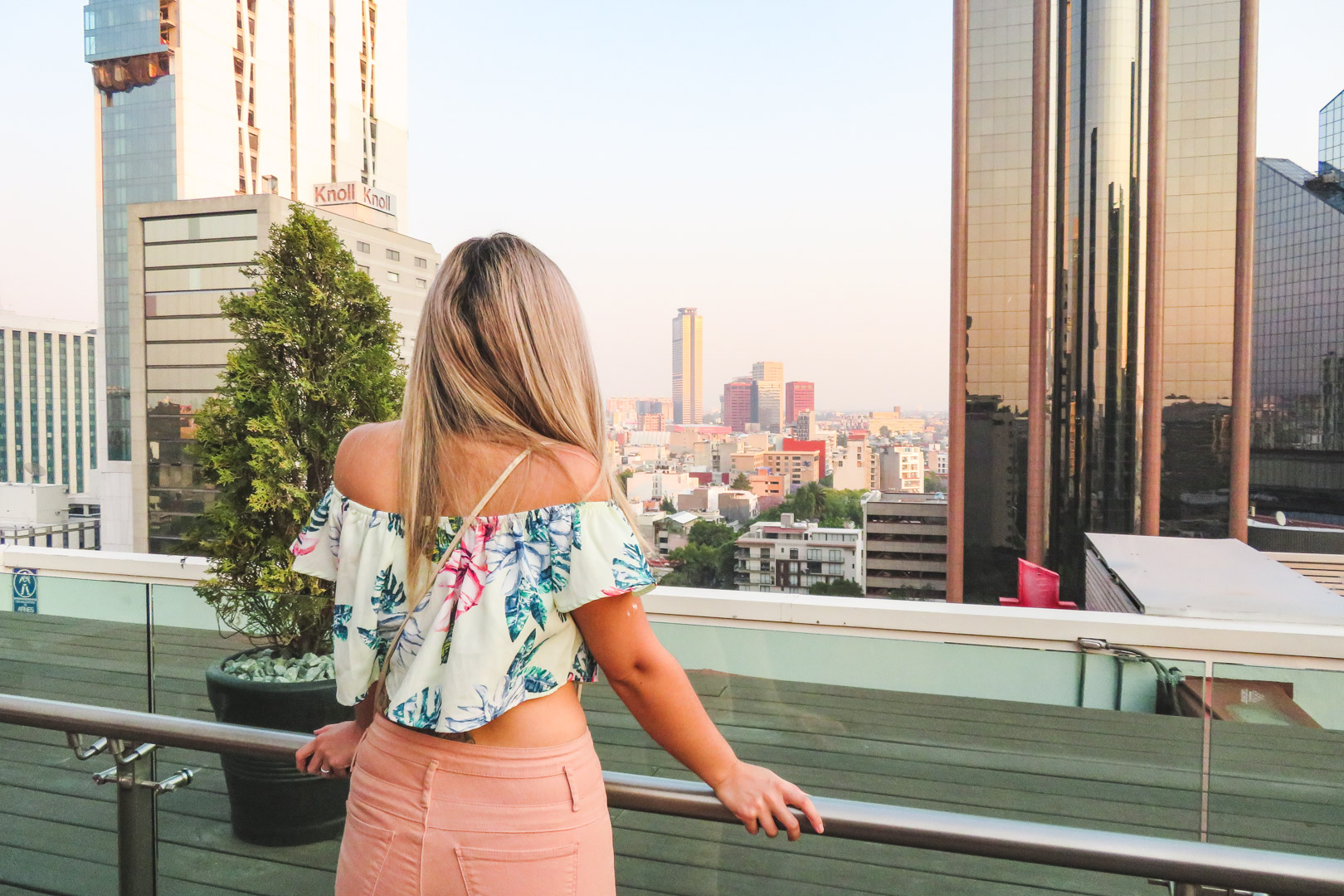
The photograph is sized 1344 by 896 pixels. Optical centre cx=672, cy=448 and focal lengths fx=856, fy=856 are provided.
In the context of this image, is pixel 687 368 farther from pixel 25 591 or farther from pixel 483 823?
pixel 483 823

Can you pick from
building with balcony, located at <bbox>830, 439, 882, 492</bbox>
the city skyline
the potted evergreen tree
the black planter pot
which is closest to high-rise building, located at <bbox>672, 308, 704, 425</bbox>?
the city skyline

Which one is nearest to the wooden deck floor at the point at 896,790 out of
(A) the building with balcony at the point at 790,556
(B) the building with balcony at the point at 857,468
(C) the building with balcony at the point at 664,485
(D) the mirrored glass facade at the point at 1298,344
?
(A) the building with balcony at the point at 790,556

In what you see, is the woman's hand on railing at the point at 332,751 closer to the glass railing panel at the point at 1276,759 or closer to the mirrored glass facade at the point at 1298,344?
the glass railing panel at the point at 1276,759

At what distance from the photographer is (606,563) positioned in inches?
Answer: 25.7

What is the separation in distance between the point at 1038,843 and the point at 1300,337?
5160 cm

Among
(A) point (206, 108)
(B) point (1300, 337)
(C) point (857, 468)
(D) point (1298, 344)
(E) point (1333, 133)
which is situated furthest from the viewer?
(A) point (206, 108)

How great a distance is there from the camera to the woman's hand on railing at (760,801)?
724 millimetres

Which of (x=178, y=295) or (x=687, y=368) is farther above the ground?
(x=178, y=295)

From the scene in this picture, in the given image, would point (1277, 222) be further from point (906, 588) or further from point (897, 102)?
point (906, 588)

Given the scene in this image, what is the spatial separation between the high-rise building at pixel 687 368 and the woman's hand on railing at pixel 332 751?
52240mm

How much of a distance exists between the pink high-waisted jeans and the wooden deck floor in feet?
0.87

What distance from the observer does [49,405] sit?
45.6 m

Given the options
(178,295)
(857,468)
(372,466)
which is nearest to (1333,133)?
(857,468)

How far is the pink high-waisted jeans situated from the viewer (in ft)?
2.16
